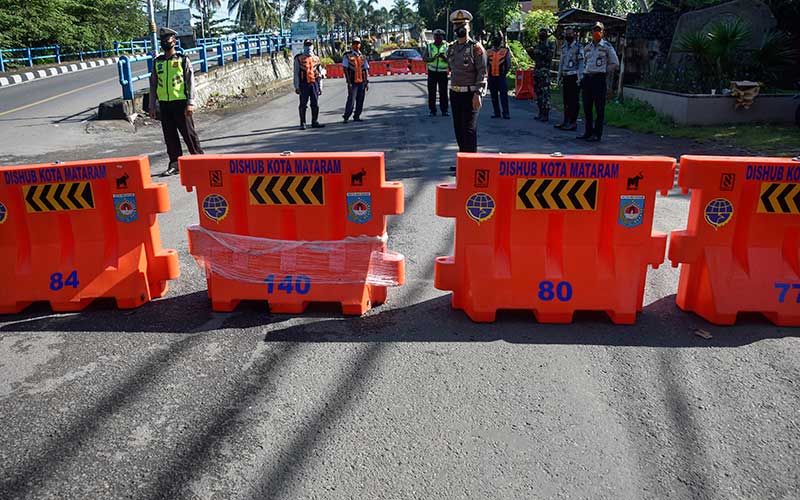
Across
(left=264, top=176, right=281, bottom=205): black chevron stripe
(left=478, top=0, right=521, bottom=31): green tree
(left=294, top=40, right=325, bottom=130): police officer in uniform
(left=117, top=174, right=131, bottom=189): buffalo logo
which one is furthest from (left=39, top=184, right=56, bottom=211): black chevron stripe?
(left=478, top=0, right=521, bottom=31): green tree

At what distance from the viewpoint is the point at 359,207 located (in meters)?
4.46

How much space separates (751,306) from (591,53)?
7.92m

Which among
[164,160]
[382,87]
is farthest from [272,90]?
[164,160]

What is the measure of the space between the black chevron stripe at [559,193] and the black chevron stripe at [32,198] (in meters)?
3.72

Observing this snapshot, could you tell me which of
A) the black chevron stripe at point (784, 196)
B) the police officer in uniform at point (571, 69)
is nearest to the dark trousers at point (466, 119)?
the black chevron stripe at point (784, 196)

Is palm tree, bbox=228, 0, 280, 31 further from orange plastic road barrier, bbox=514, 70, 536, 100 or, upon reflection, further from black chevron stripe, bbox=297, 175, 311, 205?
black chevron stripe, bbox=297, 175, 311, 205

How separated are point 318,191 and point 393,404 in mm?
1760

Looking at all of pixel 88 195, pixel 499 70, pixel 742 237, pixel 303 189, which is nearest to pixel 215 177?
pixel 303 189

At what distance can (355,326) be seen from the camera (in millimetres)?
4324

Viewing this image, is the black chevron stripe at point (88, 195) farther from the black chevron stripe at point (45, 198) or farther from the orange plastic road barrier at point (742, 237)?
the orange plastic road barrier at point (742, 237)

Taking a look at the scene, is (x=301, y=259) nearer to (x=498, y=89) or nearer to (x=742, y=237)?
(x=742, y=237)

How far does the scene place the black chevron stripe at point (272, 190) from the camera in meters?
4.48

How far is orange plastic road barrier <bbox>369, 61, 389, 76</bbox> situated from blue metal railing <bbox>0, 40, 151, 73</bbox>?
13.2 meters

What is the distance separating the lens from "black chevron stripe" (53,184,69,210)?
459 centimetres
